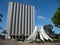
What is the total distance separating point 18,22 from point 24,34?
4485 mm

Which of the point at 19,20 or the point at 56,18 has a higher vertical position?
the point at 19,20

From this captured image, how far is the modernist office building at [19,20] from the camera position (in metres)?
37.0

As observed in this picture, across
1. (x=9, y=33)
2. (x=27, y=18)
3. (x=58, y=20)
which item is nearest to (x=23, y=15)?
(x=27, y=18)

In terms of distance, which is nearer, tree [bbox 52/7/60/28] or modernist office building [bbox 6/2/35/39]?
tree [bbox 52/7/60/28]

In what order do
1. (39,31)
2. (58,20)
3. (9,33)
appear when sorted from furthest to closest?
(9,33)
(39,31)
(58,20)

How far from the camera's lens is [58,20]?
1602cm

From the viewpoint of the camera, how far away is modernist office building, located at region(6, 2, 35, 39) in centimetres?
3705

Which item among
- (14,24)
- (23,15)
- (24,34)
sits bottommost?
(24,34)

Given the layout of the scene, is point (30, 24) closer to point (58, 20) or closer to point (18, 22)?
point (18, 22)

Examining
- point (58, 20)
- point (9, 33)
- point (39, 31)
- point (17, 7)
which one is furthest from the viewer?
point (17, 7)

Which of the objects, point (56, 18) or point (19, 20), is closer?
point (56, 18)

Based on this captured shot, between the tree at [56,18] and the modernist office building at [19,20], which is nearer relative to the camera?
the tree at [56,18]

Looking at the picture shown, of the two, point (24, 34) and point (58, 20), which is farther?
point (24, 34)

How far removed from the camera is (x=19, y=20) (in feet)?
124
